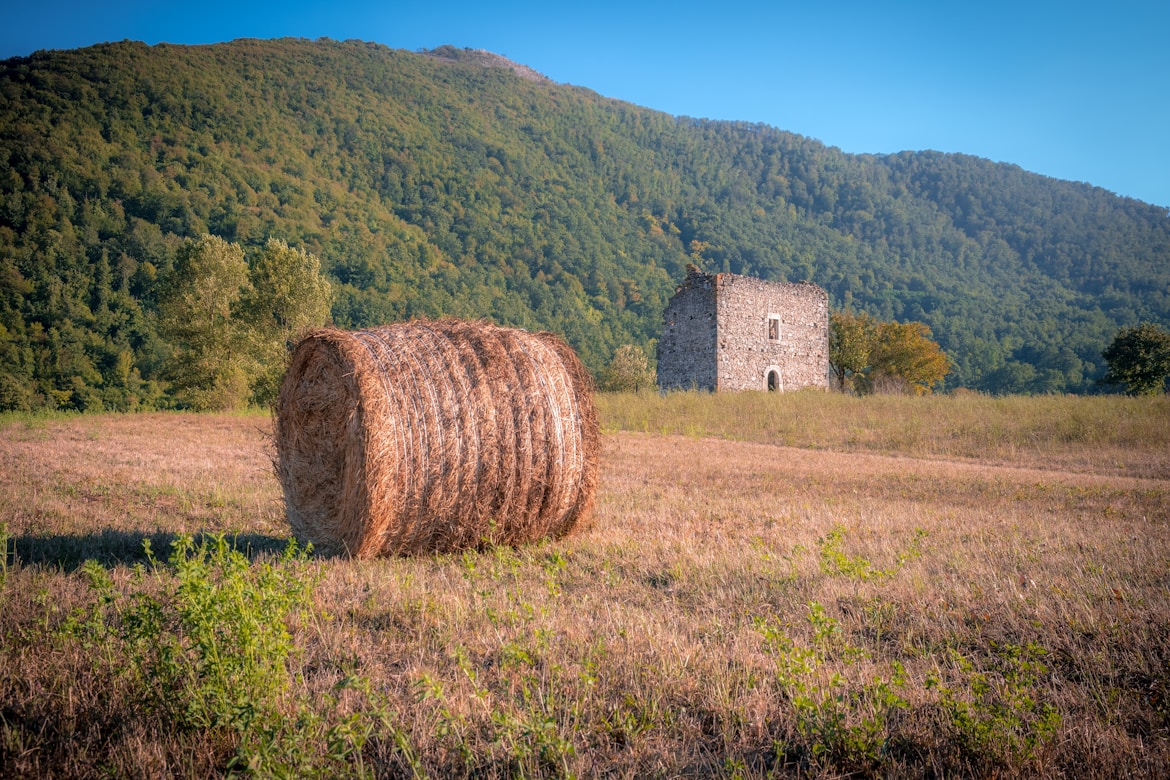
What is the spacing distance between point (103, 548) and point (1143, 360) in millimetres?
43622

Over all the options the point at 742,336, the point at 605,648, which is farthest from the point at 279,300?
the point at 605,648

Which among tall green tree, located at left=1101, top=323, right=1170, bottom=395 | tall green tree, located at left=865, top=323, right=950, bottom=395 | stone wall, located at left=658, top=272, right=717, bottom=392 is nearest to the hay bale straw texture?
stone wall, located at left=658, top=272, right=717, bottom=392

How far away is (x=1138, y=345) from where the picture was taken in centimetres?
3416

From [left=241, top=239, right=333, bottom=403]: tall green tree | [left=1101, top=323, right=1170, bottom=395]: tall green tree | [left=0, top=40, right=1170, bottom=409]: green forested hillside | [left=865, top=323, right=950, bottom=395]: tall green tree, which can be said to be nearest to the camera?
[left=241, top=239, right=333, bottom=403]: tall green tree

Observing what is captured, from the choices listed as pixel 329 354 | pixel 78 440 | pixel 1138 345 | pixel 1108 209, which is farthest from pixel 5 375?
pixel 1108 209

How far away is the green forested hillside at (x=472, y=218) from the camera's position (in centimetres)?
4412

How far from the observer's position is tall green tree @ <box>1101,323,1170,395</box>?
110 ft

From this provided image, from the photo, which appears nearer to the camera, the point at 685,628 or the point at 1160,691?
the point at 1160,691

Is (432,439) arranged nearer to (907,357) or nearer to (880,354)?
(880,354)

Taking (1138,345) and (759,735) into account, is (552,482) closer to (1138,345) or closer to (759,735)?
(759,735)

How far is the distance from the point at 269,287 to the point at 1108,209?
101213mm

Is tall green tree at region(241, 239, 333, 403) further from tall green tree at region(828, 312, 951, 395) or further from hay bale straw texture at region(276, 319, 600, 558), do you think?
tall green tree at region(828, 312, 951, 395)

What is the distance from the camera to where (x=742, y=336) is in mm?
27719

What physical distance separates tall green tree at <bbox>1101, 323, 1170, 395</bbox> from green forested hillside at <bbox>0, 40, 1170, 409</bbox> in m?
12.5
